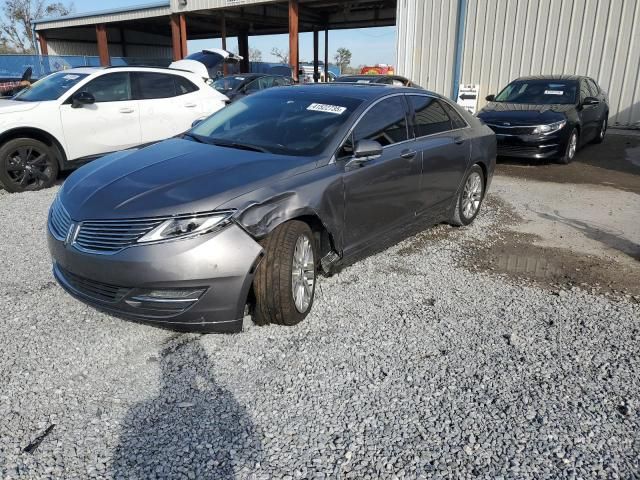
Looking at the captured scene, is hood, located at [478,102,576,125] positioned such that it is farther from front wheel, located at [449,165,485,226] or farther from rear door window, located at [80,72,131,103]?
rear door window, located at [80,72,131,103]

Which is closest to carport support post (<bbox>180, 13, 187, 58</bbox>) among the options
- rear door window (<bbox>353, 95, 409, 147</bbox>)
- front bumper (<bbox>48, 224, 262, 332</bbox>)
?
rear door window (<bbox>353, 95, 409, 147</bbox>)

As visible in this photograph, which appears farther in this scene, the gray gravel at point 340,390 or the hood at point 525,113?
the hood at point 525,113

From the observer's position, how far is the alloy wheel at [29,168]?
6902mm

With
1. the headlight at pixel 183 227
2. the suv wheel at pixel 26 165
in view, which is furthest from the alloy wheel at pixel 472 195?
the suv wheel at pixel 26 165

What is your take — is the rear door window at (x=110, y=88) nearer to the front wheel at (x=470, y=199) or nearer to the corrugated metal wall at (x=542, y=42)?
the front wheel at (x=470, y=199)

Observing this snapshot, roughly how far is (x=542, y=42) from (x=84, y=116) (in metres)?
12.3

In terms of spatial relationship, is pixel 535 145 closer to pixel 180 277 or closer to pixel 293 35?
pixel 180 277

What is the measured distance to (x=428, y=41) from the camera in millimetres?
16031

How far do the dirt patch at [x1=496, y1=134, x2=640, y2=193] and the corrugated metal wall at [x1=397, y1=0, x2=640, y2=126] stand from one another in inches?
113

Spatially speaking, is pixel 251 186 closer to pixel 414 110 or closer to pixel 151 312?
pixel 151 312

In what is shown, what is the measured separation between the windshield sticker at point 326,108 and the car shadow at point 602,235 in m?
3.28

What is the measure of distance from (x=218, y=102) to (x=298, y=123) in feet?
17.1

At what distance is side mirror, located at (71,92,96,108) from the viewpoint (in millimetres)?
7152

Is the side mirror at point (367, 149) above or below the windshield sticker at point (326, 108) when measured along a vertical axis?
below
